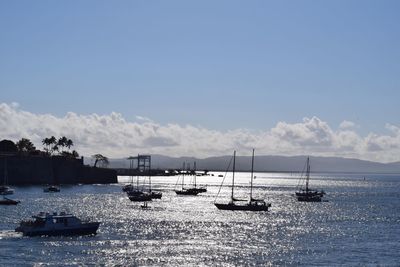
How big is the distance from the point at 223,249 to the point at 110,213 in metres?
44.7

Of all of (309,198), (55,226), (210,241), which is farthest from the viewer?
(309,198)

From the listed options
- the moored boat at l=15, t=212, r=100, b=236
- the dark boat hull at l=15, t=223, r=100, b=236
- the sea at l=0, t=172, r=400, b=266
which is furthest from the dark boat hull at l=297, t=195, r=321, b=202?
the moored boat at l=15, t=212, r=100, b=236

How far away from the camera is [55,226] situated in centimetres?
7262

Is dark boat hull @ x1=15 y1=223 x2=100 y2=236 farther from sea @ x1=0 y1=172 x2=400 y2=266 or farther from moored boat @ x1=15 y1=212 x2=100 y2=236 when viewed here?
sea @ x1=0 y1=172 x2=400 y2=266

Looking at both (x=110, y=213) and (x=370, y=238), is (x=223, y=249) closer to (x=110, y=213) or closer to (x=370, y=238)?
(x=370, y=238)

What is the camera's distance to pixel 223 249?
64750mm

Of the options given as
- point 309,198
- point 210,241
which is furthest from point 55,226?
point 309,198

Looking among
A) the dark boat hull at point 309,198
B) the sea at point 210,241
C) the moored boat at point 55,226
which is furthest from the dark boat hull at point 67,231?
the dark boat hull at point 309,198

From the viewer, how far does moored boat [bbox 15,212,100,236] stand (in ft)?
235

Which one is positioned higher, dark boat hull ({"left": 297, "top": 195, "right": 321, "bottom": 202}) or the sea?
dark boat hull ({"left": 297, "top": 195, "right": 321, "bottom": 202})

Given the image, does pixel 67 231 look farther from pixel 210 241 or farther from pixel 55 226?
pixel 210 241

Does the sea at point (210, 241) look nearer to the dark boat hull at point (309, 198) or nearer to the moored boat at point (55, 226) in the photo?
the moored boat at point (55, 226)

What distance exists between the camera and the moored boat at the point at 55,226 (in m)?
71.8

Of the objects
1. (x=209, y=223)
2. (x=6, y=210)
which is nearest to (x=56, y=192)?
(x=6, y=210)
